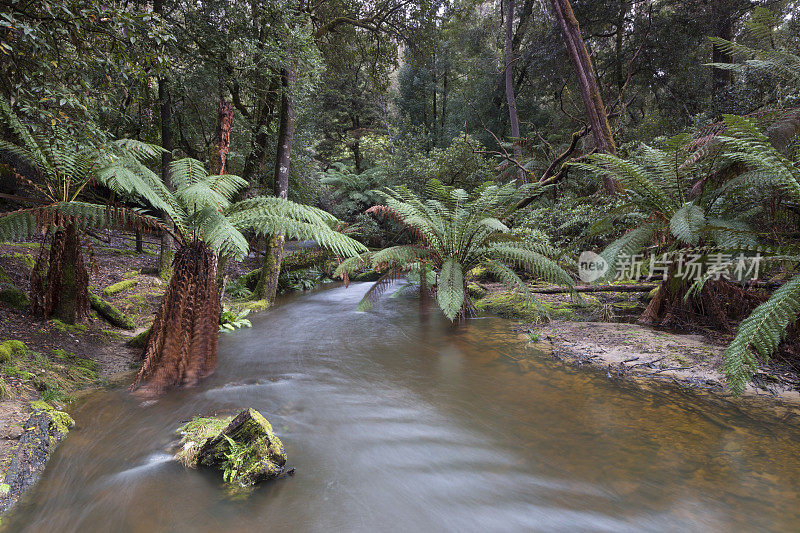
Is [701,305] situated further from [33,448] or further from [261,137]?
[261,137]

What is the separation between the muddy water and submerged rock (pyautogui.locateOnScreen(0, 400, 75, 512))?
0.06 m

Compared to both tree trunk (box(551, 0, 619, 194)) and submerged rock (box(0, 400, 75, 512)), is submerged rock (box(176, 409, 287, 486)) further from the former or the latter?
tree trunk (box(551, 0, 619, 194))

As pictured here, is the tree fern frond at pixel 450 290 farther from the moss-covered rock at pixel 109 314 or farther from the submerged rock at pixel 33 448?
the moss-covered rock at pixel 109 314

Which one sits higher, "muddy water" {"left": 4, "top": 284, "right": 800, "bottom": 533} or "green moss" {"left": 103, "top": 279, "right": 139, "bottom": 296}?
"green moss" {"left": 103, "top": 279, "right": 139, "bottom": 296}

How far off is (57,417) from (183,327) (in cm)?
77

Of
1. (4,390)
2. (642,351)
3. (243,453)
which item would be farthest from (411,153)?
(243,453)

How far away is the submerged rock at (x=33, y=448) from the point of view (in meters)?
1.41

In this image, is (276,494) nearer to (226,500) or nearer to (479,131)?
(226,500)

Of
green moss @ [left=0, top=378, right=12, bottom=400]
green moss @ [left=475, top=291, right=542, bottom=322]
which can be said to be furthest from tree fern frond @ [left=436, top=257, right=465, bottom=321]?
green moss @ [left=0, top=378, right=12, bottom=400]

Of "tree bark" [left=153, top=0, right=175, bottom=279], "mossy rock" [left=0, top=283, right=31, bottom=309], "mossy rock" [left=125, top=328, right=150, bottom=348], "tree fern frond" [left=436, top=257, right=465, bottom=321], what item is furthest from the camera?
"tree bark" [left=153, top=0, right=175, bottom=279]

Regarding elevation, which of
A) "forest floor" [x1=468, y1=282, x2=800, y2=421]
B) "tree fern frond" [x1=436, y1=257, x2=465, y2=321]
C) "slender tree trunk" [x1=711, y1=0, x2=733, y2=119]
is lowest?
"forest floor" [x1=468, y1=282, x2=800, y2=421]

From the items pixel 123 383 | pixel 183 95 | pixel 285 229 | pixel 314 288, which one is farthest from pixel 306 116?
pixel 123 383

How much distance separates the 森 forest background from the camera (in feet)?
8.02

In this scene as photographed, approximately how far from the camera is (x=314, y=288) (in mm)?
8359
